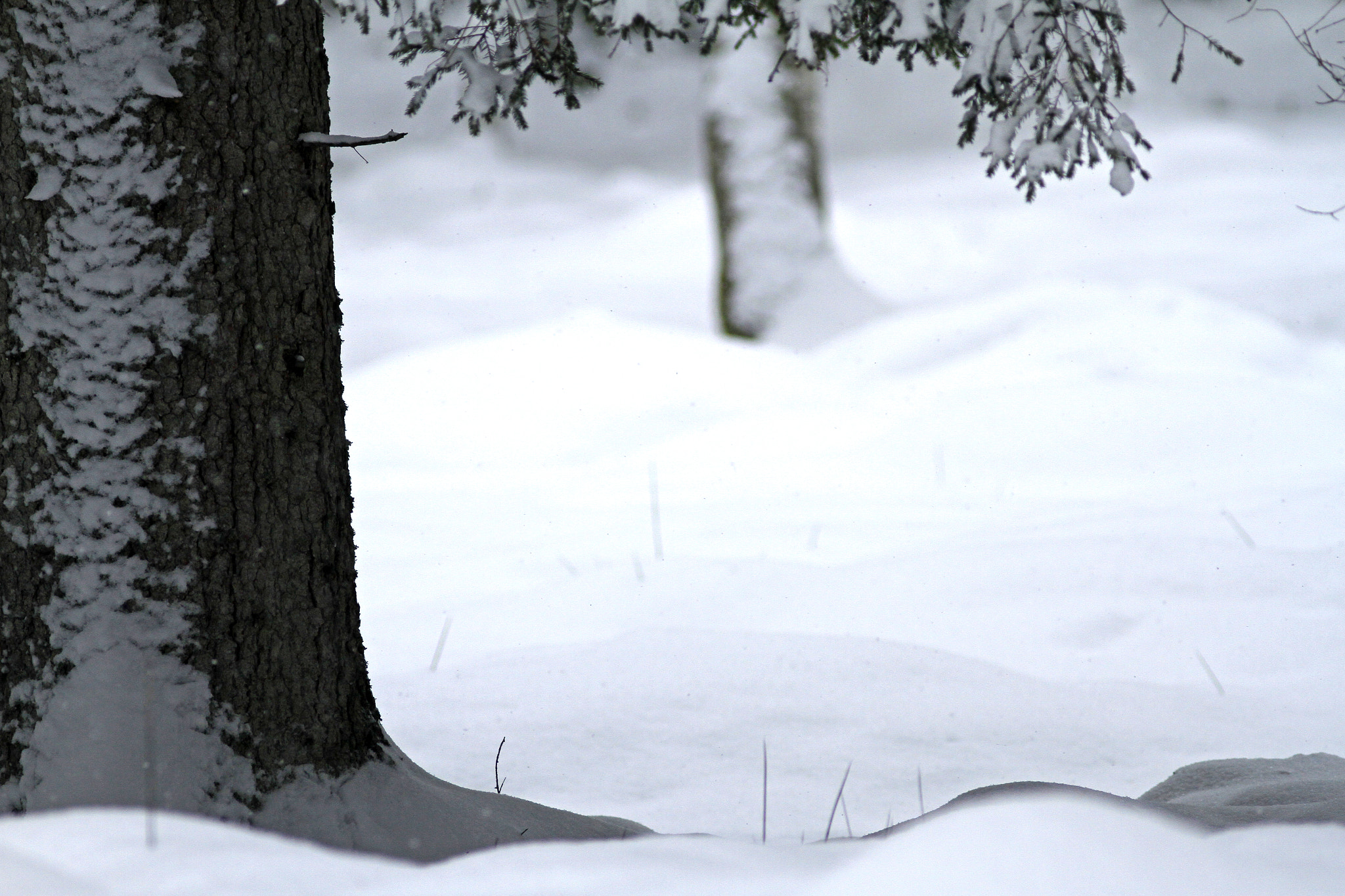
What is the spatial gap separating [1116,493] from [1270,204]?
1142 centimetres

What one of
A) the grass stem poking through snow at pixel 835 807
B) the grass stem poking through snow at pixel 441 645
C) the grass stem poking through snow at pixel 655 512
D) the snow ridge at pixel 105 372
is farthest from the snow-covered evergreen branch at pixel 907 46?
the grass stem poking through snow at pixel 655 512

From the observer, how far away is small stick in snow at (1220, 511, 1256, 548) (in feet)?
15.6

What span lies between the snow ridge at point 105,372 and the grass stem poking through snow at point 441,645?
191 cm

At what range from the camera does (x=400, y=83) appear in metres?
23.4

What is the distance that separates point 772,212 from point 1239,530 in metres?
5.40

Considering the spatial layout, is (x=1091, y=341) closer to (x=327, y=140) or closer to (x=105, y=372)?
(x=327, y=140)

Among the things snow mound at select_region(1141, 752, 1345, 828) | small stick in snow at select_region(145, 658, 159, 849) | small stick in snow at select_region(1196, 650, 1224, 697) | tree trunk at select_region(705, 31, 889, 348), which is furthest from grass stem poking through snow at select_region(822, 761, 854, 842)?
tree trunk at select_region(705, 31, 889, 348)

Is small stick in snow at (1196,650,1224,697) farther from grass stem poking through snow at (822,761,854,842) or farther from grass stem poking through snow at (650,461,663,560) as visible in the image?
grass stem poking through snow at (650,461,663,560)

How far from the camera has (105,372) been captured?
205 cm

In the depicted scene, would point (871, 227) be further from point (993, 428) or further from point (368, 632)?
point (368, 632)

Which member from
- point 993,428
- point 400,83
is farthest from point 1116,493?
point 400,83

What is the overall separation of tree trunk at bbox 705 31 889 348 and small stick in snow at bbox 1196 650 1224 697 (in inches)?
226

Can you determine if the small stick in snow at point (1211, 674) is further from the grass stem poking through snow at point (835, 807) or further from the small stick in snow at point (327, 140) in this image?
the small stick in snow at point (327, 140)

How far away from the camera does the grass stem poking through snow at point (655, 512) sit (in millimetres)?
5109
